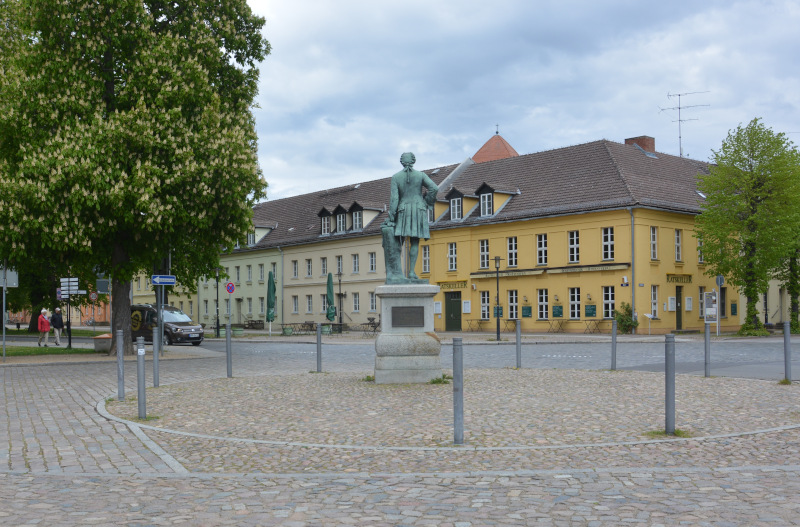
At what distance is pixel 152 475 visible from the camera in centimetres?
688

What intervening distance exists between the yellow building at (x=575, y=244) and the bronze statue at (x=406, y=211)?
25.2 m

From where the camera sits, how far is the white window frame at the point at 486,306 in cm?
4722

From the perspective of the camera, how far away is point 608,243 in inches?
1642

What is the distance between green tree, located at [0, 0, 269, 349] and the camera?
66.7 ft

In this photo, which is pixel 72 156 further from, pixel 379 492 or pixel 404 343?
pixel 379 492

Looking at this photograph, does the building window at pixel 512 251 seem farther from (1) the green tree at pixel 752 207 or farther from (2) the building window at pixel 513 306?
(1) the green tree at pixel 752 207

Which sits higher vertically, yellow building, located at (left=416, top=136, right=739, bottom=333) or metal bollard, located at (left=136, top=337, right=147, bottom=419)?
yellow building, located at (left=416, top=136, right=739, bottom=333)

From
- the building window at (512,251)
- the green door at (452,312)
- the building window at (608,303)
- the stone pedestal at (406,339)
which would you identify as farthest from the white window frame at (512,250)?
the stone pedestal at (406,339)

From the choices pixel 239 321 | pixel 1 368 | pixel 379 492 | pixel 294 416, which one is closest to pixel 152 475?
pixel 379 492

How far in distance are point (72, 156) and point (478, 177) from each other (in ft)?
112

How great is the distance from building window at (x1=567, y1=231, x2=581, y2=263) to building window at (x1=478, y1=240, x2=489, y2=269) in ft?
18.9

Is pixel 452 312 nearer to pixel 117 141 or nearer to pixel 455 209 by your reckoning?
pixel 455 209

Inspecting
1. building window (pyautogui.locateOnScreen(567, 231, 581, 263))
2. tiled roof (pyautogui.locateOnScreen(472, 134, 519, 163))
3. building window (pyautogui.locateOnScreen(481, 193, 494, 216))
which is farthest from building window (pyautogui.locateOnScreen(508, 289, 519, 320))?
tiled roof (pyautogui.locateOnScreen(472, 134, 519, 163))

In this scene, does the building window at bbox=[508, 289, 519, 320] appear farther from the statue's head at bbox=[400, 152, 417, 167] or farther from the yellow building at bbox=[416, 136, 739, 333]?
the statue's head at bbox=[400, 152, 417, 167]
